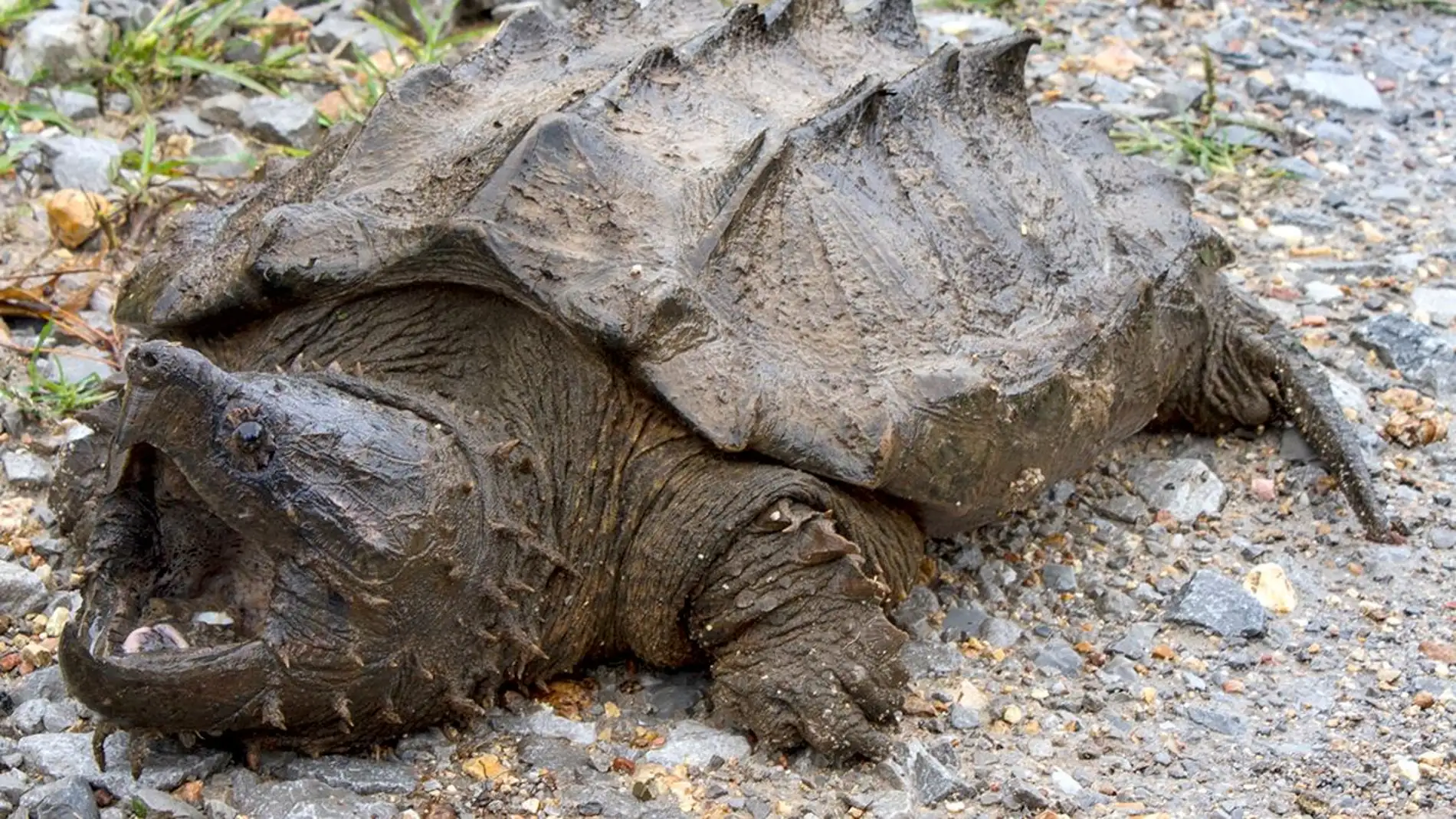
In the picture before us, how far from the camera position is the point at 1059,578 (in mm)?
3850

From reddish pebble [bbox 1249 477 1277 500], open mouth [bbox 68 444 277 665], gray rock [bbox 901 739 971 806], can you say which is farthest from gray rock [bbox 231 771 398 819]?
reddish pebble [bbox 1249 477 1277 500]

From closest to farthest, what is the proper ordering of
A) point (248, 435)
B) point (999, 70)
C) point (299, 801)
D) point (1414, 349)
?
point (248, 435), point (299, 801), point (999, 70), point (1414, 349)

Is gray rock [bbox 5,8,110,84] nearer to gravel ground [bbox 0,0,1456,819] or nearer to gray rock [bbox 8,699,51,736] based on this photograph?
gravel ground [bbox 0,0,1456,819]

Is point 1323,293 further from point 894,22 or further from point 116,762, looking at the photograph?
point 116,762

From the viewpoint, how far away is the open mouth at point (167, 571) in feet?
9.07

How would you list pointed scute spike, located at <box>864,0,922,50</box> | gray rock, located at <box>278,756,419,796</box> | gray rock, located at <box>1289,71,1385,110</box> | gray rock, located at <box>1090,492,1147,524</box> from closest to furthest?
gray rock, located at <box>278,756,419,796</box> → gray rock, located at <box>1090,492,1147,524</box> → pointed scute spike, located at <box>864,0,922,50</box> → gray rock, located at <box>1289,71,1385,110</box>

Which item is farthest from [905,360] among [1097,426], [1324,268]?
[1324,268]

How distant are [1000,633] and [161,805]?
1741mm

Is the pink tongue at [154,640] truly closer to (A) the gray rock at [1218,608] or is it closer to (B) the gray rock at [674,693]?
(B) the gray rock at [674,693]

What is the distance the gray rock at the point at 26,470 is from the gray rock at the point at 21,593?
420mm

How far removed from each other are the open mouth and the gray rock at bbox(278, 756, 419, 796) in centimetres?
28

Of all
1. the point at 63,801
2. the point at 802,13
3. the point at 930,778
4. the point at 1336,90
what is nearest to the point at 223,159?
the point at 802,13

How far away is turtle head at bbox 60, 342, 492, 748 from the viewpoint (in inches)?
104


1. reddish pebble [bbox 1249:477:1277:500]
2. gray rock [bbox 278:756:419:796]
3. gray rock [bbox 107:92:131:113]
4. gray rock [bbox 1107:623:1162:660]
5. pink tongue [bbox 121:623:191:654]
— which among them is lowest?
reddish pebble [bbox 1249:477:1277:500]
